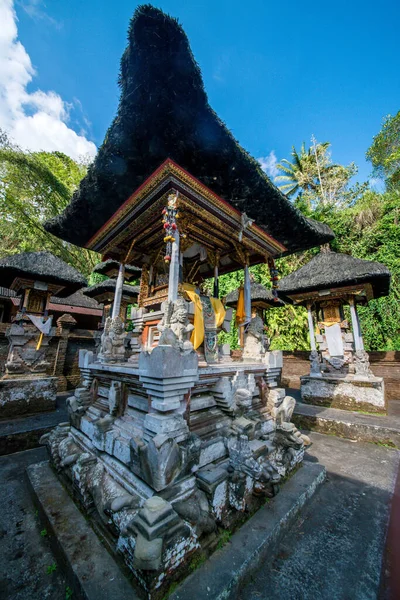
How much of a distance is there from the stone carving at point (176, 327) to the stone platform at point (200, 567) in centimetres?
208

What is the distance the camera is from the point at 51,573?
2275mm

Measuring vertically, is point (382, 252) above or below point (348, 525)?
above

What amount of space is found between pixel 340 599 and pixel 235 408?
6.45 feet

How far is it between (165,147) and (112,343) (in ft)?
12.2

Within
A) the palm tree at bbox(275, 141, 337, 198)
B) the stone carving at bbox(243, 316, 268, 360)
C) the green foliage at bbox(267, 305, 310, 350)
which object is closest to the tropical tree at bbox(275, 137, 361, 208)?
the palm tree at bbox(275, 141, 337, 198)

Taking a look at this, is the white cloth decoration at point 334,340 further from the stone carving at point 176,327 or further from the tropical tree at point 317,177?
the tropical tree at point 317,177

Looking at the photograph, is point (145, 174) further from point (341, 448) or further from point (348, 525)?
point (341, 448)

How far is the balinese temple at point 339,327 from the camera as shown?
7.83 m

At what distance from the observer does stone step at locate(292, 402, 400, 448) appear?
564 cm

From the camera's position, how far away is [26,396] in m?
6.61

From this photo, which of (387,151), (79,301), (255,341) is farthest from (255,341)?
(387,151)

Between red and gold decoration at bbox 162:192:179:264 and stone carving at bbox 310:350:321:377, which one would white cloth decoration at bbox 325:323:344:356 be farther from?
red and gold decoration at bbox 162:192:179:264

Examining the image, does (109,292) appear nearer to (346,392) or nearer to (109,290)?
(109,290)

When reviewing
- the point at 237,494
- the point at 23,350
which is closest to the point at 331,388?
the point at 237,494
